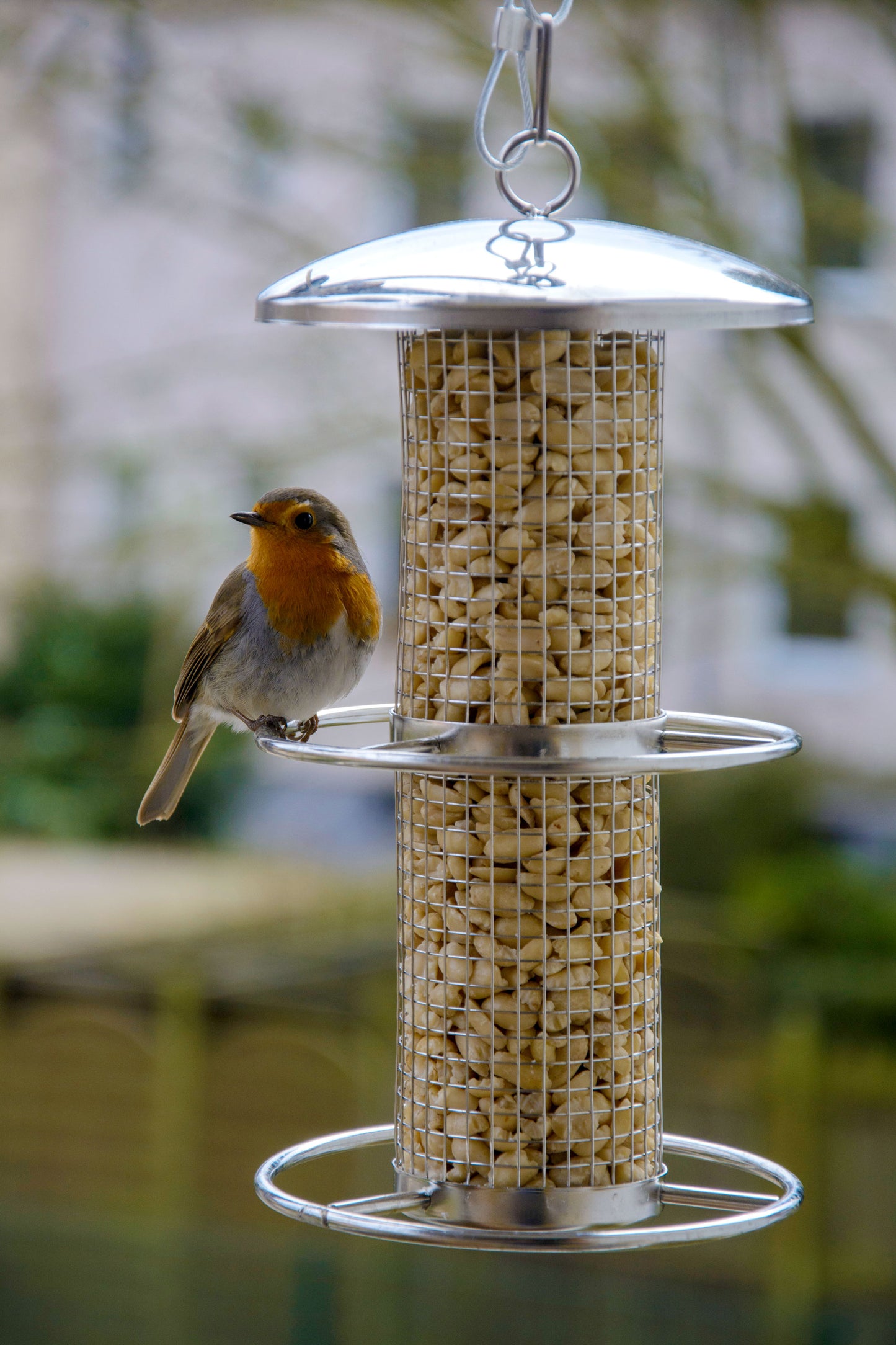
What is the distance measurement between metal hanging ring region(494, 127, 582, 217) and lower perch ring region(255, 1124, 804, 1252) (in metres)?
A: 1.41

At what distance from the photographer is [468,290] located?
209cm

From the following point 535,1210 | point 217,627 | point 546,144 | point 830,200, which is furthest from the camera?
point 830,200

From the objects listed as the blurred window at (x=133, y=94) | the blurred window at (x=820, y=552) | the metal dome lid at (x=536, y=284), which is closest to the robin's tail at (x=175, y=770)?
the metal dome lid at (x=536, y=284)

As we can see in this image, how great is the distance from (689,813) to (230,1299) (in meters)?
3.92

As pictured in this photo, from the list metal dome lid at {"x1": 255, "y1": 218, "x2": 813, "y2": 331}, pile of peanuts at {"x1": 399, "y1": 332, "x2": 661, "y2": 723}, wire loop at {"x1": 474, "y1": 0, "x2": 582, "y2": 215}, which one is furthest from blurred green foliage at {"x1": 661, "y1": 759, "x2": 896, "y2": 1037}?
wire loop at {"x1": 474, "y1": 0, "x2": 582, "y2": 215}

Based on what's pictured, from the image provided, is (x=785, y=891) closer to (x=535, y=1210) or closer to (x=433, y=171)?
(x=433, y=171)

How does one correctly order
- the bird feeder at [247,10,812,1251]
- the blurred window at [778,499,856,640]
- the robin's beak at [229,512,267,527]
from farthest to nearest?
the blurred window at [778,499,856,640], the robin's beak at [229,512,267,527], the bird feeder at [247,10,812,1251]

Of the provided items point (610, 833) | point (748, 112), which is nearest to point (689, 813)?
point (748, 112)

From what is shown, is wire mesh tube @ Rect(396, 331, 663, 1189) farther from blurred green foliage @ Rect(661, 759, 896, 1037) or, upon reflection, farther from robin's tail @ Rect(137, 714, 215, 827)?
blurred green foliage @ Rect(661, 759, 896, 1037)

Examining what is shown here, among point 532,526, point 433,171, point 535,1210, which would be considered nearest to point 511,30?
point 532,526

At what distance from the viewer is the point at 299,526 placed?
9.82 ft

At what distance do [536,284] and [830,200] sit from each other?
5328 millimetres

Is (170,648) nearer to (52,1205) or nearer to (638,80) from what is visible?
Answer: (52,1205)

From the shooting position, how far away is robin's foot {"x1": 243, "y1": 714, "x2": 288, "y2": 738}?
3127 millimetres
